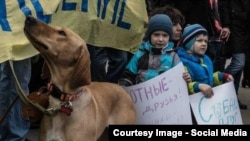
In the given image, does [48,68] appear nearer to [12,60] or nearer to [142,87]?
[12,60]

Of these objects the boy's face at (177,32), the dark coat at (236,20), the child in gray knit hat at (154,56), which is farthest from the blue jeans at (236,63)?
the child in gray knit hat at (154,56)

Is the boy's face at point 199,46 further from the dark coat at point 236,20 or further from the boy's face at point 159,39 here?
the dark coat at point 236,20

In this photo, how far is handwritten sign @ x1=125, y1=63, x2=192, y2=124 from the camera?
4.88m

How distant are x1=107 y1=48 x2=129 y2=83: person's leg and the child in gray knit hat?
592 millimetres

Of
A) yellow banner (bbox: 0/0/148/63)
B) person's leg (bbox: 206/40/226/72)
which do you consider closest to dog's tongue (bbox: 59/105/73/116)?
yellow banner (bbox: 0/0/148/63)

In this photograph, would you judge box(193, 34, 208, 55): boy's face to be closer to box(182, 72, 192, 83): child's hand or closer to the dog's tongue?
box(182, 72, 192, 83): child's hand

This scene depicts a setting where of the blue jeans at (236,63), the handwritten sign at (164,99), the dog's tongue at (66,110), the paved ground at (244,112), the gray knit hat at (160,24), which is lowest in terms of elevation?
the paved ground at (244,112)

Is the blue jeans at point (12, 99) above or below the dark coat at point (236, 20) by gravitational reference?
below

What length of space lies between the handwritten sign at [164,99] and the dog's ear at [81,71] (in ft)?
3.07

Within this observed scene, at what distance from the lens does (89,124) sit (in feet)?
13.9

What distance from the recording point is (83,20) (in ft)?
17.2

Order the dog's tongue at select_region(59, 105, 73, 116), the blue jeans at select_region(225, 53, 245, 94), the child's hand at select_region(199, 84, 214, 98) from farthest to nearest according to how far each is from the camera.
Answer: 1. the blue jeans at select_region(225, 53, 245, 94)
2. the child's hand at select_region(199, 84, 214, 98)
3. the dog's tongue at select_region(59, 105, 73, 116)

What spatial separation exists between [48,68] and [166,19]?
1.21 meters

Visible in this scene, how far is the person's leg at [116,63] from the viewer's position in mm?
5762
